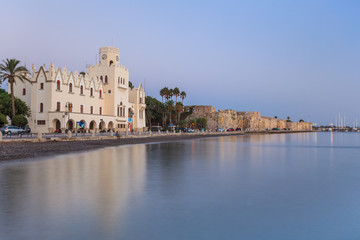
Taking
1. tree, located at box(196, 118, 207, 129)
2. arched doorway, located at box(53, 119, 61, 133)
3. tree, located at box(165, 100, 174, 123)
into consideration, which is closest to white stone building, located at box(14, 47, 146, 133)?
arched doorway, located at box(53, 119, 61, 133)

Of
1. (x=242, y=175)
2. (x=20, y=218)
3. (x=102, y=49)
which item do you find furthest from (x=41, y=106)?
(x=20, y=218)

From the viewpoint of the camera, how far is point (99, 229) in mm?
6844

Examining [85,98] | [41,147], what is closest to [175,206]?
[41,147]

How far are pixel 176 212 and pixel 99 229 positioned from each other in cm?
226

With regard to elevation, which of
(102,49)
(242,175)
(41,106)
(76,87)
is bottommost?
(242,175)

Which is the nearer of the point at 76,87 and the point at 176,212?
the point at 176,212

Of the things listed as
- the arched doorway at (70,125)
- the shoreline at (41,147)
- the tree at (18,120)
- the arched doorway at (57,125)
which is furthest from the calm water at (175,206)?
the arched doorway at (70,125)

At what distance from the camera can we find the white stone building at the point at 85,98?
197 ft

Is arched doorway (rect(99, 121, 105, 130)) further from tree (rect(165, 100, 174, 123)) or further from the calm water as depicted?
the calm water

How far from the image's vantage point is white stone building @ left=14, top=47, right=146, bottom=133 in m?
60.0

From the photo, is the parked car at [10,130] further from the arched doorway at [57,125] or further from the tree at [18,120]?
the arched doorway at [57,125]

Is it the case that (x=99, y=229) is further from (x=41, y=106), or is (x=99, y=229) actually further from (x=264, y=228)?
(x=41, y=106)

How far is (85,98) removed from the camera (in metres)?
68.3

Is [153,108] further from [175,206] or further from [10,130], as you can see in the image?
[175,206]
